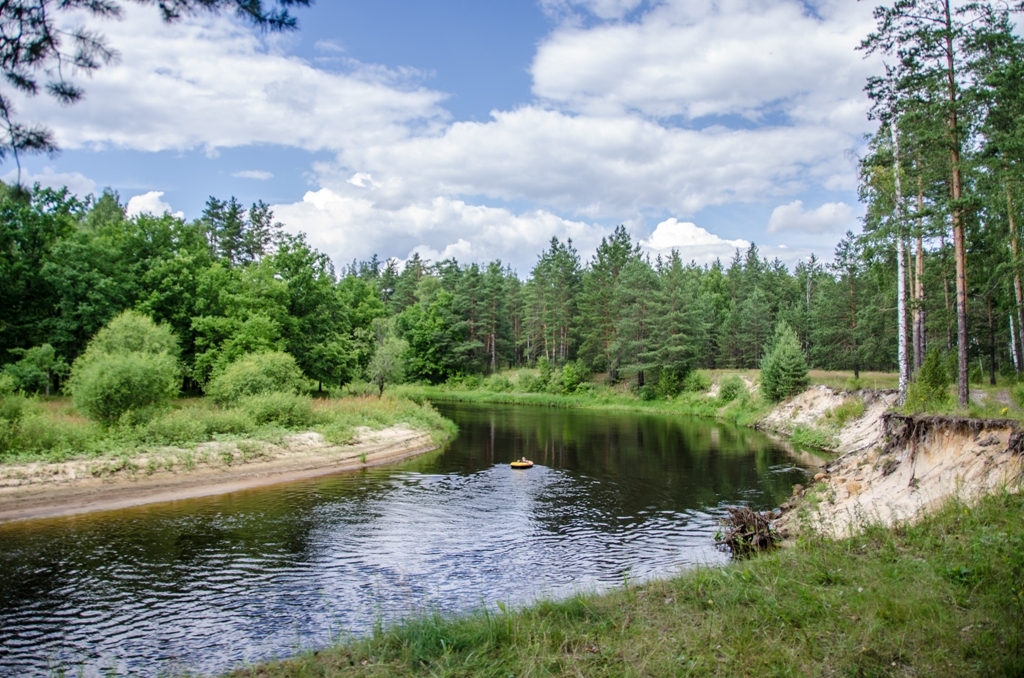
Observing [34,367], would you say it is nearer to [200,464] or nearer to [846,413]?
[200,464]

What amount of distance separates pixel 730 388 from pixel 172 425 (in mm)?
46066

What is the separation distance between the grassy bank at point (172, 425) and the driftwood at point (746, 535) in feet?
63.0

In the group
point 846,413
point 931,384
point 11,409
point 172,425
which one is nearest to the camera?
point 11,409

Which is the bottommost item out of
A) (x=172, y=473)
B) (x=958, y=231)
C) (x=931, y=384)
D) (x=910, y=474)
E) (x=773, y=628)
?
(x=172, y=473)

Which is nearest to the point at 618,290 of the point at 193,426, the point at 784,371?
the point at 784,371

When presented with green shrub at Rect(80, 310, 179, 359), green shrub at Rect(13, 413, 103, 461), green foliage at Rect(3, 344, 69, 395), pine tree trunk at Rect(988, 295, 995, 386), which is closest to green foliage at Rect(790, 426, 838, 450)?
pine tree trunk at Rect(988, 295, 995, 386)

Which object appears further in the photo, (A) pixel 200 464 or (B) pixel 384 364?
(B) pixel 384 364

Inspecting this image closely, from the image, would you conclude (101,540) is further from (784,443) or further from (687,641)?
(784,443)

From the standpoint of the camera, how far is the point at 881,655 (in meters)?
6.32

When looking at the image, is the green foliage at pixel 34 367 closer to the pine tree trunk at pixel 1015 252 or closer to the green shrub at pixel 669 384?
the pine tree trunk at pixel 1015 252

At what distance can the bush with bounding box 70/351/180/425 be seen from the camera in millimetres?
23094

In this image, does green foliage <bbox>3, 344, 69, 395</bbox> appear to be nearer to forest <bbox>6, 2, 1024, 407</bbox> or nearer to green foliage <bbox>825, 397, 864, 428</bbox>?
forest <bbox>6, 2, 1024, 407</bbox>

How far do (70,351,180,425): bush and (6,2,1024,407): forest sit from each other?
16.4ft

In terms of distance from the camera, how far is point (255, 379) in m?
32.4
